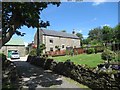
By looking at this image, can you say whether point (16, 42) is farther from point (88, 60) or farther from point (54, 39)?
point (88, 60)

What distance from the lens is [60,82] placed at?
17.1 m

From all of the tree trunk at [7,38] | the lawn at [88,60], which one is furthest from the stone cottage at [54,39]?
the tree trunk at [7,38]

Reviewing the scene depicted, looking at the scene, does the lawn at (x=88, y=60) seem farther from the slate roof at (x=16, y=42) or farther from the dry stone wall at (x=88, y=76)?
the slate roof at (x=16, y=42)

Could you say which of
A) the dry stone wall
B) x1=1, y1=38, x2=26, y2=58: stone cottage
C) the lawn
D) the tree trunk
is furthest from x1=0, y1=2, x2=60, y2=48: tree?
x1=1, y1=38, x2=26, y2=58: stone cottage

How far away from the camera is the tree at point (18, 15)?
16312 mm

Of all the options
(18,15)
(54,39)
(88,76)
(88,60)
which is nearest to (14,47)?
(54,39)

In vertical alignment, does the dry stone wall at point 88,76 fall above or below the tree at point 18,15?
below

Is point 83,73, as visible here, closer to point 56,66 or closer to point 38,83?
point 38,83

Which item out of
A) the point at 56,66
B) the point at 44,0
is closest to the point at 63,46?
the point at 56,66

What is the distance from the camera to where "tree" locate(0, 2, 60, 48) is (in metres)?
16.3

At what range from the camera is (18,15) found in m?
17.7

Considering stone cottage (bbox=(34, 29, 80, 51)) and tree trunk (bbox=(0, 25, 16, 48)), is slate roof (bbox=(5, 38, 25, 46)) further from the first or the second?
tree trunk (bbox=(0, 25, 16, 48))

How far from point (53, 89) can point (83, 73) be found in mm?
2810

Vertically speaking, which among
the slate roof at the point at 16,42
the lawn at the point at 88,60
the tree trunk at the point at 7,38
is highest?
the slate roof at the point at 16,42
